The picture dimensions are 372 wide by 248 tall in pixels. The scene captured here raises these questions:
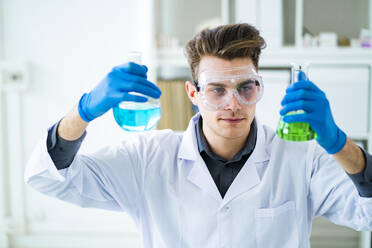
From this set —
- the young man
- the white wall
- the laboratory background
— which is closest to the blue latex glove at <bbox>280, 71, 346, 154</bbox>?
the young man

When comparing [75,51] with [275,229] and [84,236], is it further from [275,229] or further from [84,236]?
[275,229]

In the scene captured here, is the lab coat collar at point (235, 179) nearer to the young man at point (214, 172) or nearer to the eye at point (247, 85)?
the young man at point (214, 172)

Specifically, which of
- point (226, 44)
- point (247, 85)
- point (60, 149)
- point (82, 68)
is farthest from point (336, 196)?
point (82, 68)

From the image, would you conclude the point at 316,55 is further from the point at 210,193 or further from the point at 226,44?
the point at 210,193

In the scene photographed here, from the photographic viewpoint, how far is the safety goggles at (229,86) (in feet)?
4.91

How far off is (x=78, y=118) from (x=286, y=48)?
76.9 inches

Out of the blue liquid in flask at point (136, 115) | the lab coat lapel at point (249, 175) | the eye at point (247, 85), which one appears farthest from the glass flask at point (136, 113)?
the lab coat lapel at point (249, 175)

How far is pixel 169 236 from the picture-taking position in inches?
63.6

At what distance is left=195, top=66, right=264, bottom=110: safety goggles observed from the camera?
1497 millimetres

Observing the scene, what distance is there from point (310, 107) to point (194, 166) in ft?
1.84

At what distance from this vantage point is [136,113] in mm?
1372

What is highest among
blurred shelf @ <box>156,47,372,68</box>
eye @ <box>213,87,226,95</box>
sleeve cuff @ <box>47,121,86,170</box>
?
blurred shelf @ <box>156,47,372,68</box>

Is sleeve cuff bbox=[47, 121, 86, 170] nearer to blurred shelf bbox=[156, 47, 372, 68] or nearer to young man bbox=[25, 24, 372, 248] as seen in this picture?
young man bbox=[25, 24, 372, 248]

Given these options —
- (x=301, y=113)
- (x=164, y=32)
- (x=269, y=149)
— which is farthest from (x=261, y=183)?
(x=164, y=32)
